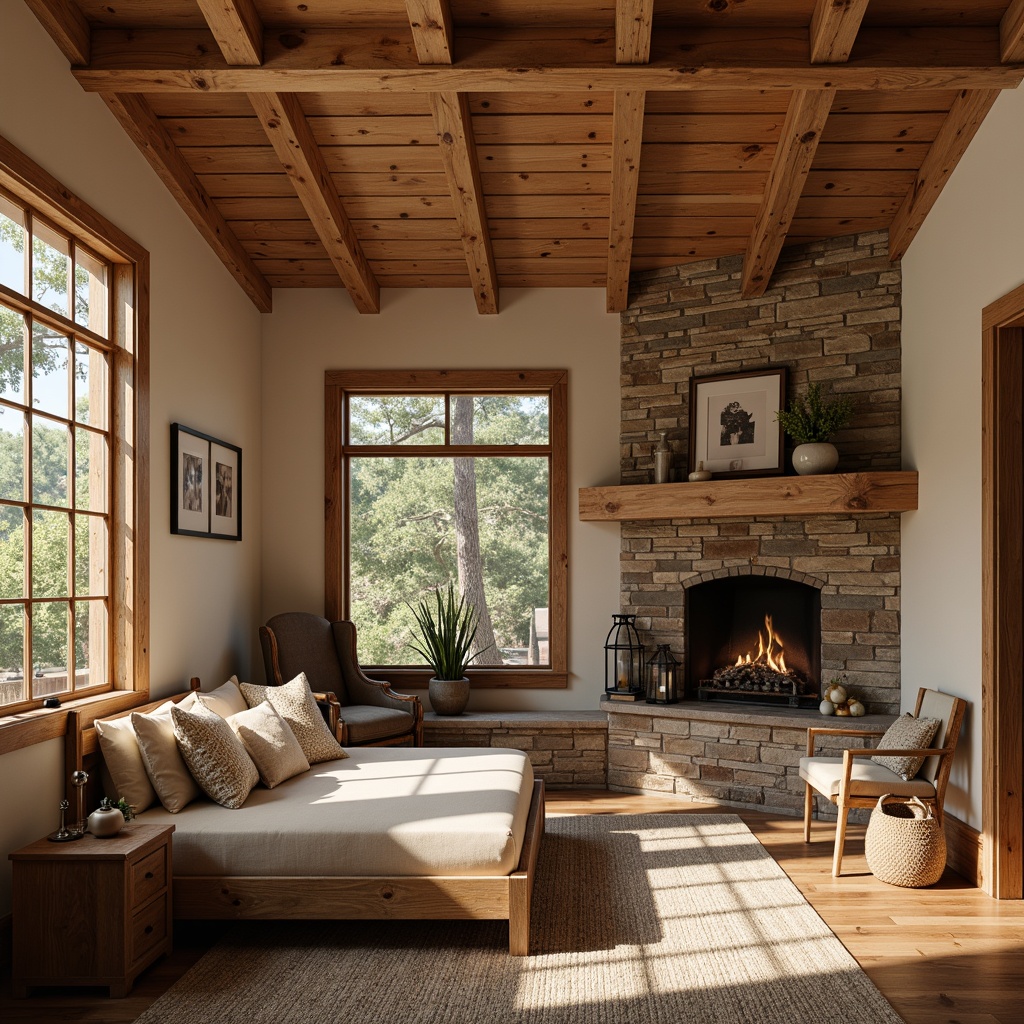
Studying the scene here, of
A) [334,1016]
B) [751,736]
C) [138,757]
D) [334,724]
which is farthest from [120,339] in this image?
[751,736]

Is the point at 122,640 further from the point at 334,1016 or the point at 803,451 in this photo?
the point at 803,451

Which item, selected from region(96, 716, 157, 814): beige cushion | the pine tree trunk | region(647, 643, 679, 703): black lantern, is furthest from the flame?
region(96, 716, 157, 814): beige cushion

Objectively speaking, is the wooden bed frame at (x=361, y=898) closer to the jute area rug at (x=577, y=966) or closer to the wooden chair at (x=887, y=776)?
the jute area rug at (x=577, y=966)

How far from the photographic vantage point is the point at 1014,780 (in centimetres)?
433

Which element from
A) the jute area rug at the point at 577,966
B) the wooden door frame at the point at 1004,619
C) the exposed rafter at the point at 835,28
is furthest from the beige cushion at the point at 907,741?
the exposed rafter at the point at 835,28

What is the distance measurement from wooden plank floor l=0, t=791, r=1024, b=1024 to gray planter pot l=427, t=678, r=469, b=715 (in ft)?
7.01

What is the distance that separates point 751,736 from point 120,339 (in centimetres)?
410

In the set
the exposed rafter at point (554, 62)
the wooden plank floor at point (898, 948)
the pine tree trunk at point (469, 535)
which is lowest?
the wooden plank floor at point (898, 948)

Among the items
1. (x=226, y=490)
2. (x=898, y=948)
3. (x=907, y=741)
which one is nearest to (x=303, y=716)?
(x=226, y=490)

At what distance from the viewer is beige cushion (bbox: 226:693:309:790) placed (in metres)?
4.30

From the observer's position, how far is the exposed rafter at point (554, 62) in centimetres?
413

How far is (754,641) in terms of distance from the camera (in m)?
6.40

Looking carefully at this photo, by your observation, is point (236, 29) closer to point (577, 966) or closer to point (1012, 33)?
point (1012, 33)

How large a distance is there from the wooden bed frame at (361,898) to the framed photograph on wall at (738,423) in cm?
332
